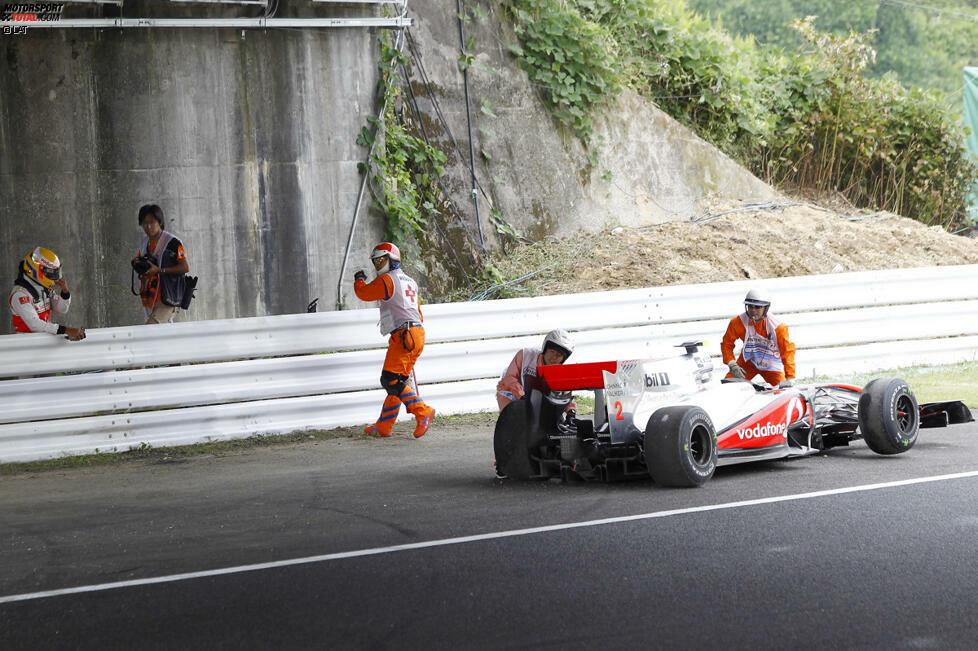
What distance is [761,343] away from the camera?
34.5ft

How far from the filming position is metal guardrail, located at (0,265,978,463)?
387 inches

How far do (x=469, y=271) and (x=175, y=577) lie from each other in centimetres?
1020

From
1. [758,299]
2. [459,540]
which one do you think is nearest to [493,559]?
[459,540]

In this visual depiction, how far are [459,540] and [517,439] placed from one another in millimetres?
1888

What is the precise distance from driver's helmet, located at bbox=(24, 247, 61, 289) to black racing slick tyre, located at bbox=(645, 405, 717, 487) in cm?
624

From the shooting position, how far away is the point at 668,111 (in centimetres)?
1900

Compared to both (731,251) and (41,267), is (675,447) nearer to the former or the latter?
(41,267)

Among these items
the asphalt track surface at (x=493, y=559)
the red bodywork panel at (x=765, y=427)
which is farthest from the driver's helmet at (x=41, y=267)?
the red bodywork panel at (x=765, y=427)

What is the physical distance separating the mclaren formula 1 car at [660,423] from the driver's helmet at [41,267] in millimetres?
5085

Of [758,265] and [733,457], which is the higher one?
[758,265]

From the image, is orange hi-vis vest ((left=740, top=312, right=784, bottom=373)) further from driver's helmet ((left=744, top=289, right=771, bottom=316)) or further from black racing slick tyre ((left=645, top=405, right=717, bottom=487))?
black racing slick tyre ((left=645, top=405, right=717, bottom=487))

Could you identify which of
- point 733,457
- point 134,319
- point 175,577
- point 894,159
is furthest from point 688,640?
point 894,159

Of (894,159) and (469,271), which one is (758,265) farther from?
(894,159)

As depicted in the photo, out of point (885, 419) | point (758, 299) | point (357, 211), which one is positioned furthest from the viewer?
point (357, 211)
